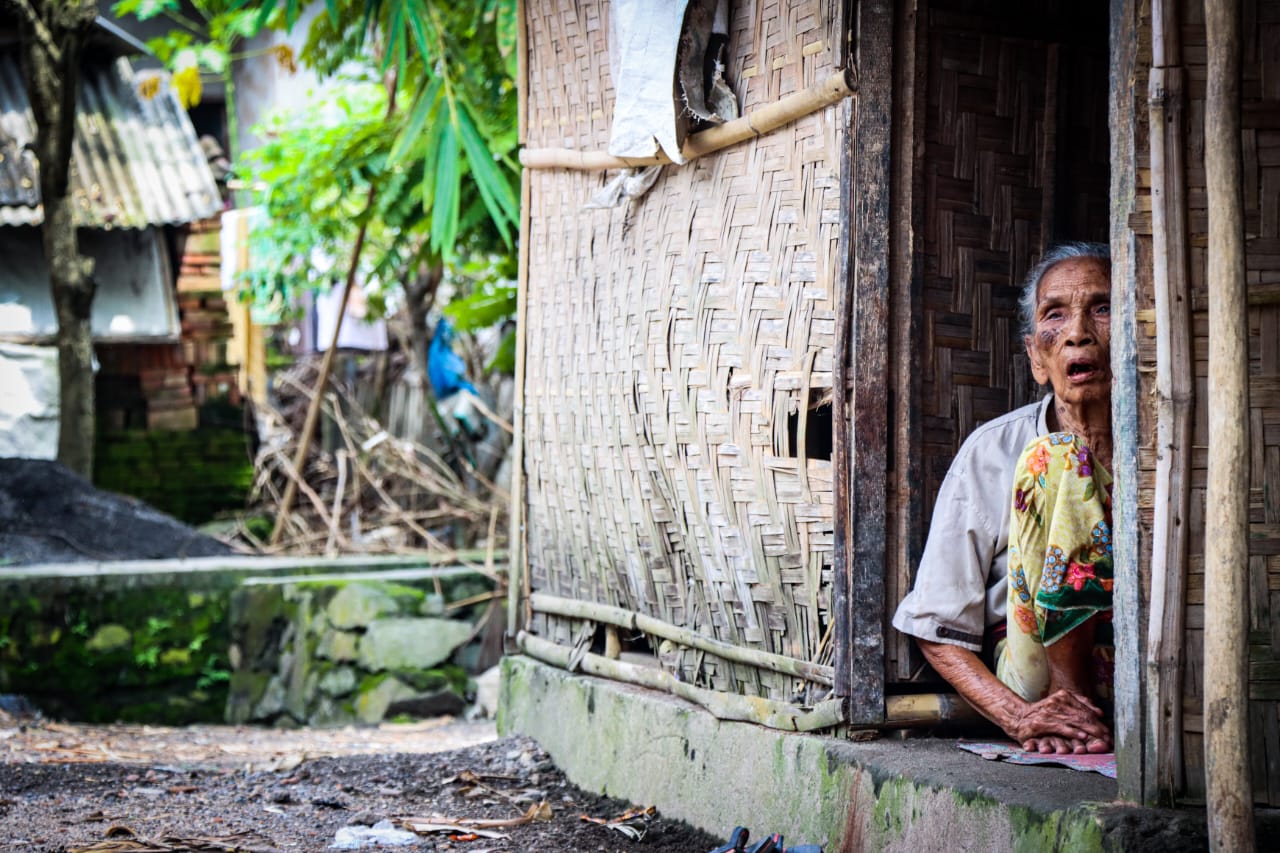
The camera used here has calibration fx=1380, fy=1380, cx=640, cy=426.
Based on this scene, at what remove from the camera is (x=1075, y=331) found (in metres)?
3.10

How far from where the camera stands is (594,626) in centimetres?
457

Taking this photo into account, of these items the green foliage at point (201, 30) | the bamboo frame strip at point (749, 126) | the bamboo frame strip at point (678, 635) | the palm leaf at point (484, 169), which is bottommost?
the bamboo frame strip at point (678, 635)

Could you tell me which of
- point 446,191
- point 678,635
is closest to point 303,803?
point 678,635

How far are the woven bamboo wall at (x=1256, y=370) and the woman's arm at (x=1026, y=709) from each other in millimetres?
647

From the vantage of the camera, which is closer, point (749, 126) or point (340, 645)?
point (749, 126)

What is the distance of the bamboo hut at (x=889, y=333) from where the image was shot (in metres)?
2.29

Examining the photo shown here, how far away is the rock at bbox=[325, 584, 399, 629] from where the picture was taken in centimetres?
700

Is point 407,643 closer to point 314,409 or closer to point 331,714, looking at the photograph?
point 331,714

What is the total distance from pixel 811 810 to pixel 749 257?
1.36m

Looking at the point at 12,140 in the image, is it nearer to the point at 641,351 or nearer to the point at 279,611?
the point at 279,611

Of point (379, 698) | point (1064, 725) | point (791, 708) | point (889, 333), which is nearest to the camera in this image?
point (1064, 725)

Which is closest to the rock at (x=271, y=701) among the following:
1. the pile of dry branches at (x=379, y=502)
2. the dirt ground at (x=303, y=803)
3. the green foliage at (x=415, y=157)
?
the pile of dry branches at (x=379, y=502)

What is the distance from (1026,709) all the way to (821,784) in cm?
49

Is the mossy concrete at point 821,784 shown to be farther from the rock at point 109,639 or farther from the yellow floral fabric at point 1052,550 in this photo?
the rock at point 109,639
